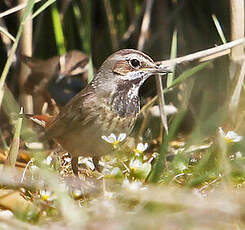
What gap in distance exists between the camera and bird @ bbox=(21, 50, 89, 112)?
4742 mm

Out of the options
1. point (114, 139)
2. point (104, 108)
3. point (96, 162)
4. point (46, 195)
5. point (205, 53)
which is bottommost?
point (96, 162)

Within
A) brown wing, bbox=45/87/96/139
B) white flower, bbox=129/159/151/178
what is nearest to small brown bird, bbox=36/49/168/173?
brown wing, bbox=45/87/96/139

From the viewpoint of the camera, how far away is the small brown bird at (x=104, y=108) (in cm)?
388

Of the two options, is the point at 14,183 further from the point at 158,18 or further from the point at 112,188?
the point at 158,18

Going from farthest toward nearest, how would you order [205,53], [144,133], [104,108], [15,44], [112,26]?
1. [112,26]
2. [144,133]
3. [205,53]
4. [104,108]
5. [15,44]

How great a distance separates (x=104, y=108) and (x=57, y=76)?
1.26 meters

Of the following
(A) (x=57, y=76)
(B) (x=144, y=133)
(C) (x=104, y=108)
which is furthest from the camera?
(A) (x=57, y=76)

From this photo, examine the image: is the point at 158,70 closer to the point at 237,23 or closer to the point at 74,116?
the point at 74,116

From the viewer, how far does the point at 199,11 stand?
18.0ft

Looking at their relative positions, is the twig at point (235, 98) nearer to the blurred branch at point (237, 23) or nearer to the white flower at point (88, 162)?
the blurred branch at point (237, 23)

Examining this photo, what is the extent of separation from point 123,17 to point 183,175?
6.75 ft

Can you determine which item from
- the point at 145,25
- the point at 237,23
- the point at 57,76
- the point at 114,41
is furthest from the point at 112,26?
the point at 237,23

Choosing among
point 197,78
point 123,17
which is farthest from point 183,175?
point 123,17

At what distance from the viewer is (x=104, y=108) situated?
12.8 feet
